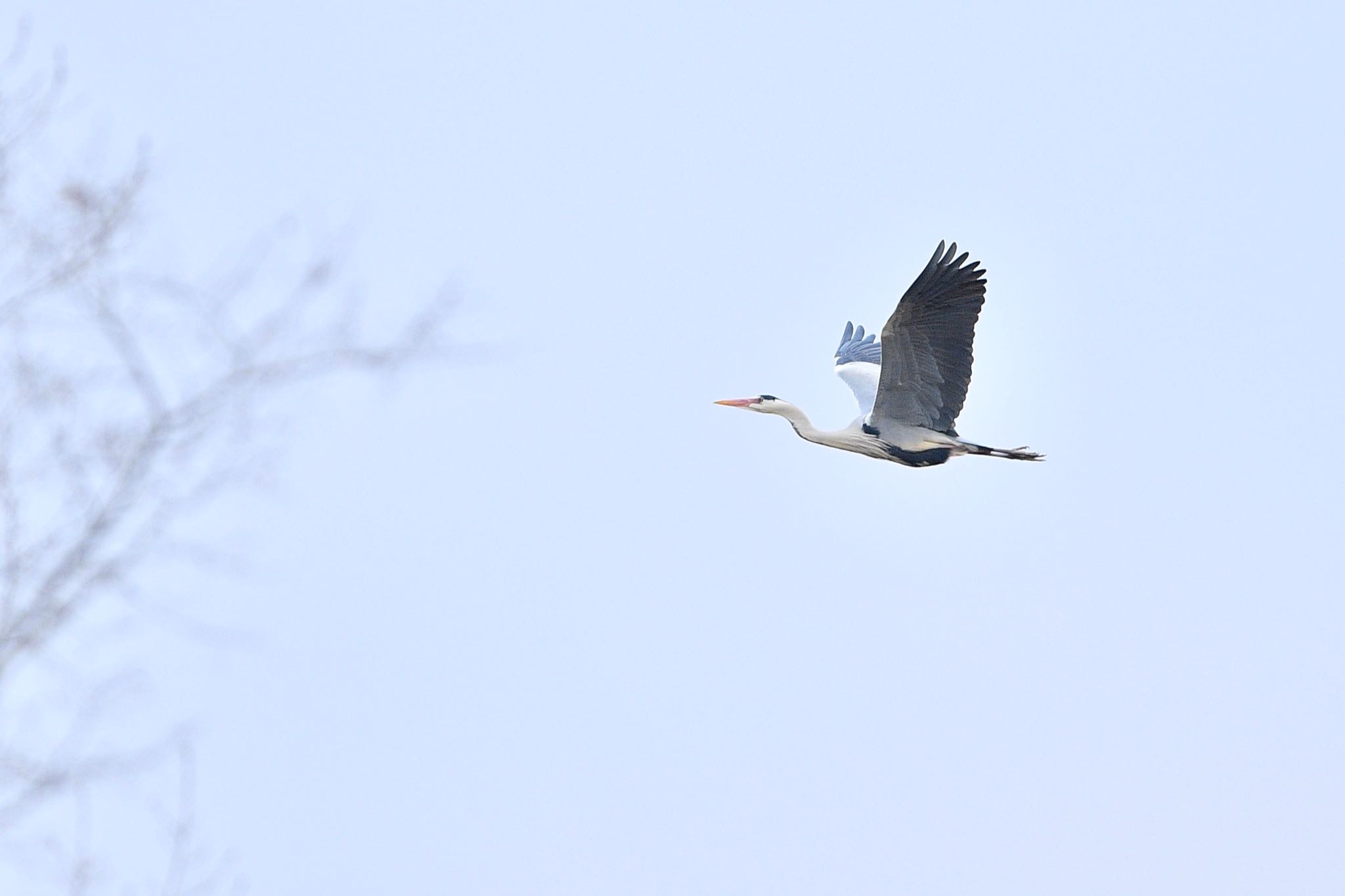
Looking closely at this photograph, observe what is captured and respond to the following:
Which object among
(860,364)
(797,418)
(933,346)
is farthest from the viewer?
(860,364)

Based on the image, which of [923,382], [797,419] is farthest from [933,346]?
[797,419]

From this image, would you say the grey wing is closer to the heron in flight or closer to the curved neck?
the heron in flight

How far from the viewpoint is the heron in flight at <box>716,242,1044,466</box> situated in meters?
15.0

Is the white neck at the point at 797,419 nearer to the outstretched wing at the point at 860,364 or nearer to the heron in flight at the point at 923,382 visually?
the heron in flight at the point at 923,382

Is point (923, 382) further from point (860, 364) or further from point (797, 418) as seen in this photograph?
point (860, 364)

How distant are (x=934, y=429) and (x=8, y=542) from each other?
1203 cm

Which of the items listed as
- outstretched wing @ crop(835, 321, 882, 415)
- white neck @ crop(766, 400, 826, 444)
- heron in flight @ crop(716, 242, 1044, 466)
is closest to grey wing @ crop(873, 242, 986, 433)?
heron in flight @ crop(716, 242, 1044, 466)

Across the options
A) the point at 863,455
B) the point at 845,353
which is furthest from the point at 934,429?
the point at 845,353

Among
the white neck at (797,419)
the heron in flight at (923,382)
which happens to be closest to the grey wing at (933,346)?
the heron in flight at (923,382)

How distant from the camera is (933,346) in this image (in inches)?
607

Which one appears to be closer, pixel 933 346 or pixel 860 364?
pixel 933 346

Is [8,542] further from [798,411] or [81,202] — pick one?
[798,411]

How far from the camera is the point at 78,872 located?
5.94m

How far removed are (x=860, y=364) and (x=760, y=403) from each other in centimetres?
274
